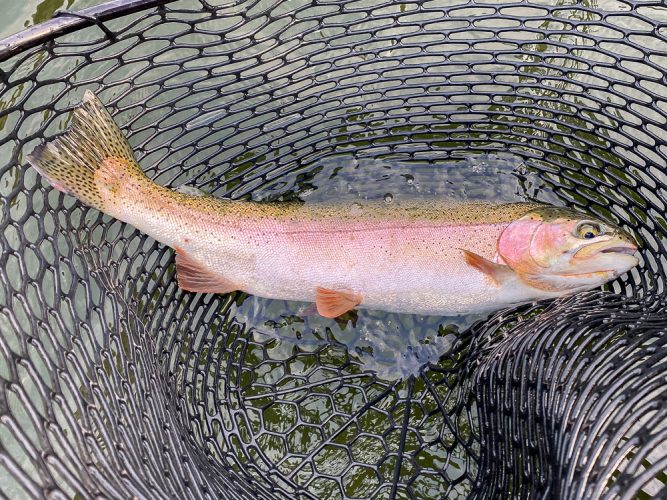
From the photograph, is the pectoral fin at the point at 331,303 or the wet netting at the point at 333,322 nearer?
the wet netting at the point at 333,322

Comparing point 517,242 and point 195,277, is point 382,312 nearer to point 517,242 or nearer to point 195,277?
point 517,242

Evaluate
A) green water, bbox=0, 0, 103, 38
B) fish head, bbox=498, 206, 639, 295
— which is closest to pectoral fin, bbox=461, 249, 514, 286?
fish head, bbox=498, 206, 639, 295

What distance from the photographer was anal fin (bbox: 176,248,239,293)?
2.87 m

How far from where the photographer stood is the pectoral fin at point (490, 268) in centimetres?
282

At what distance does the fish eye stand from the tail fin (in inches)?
81.0

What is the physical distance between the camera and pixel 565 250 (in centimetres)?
279

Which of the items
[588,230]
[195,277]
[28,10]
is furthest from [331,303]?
[28,10]

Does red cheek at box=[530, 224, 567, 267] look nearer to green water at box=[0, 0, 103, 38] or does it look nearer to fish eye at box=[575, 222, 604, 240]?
fish eye at box=[575, 222, 604, 240]

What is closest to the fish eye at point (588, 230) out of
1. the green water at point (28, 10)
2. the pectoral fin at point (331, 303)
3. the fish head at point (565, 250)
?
the fish head at point (565, 250)

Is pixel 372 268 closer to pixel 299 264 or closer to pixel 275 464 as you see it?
pixel 299 264

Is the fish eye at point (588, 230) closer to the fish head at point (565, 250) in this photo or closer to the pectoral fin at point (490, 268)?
the fish head at point (565, 250)

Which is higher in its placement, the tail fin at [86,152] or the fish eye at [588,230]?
the tail fin at [86,152]

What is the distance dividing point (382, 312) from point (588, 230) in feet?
3.66

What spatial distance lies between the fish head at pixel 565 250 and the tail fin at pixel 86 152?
1819mm
